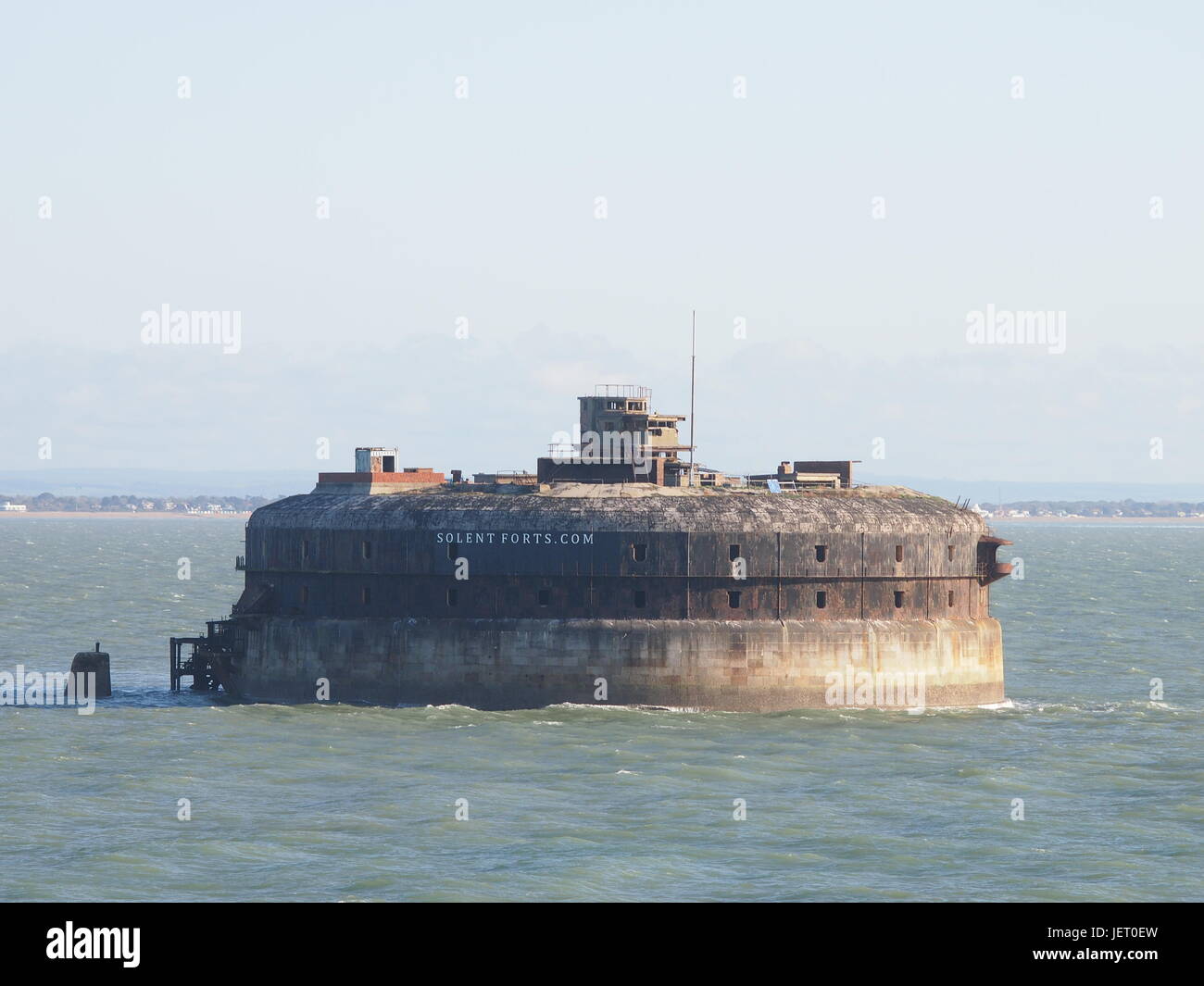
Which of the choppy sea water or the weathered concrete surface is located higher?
the weathered concrete surface

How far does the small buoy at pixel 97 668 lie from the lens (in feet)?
237

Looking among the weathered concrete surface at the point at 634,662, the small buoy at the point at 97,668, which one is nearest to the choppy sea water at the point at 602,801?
the weathered concrete surface at the point at 634,662

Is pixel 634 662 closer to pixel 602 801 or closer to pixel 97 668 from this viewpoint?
pixel 602 801

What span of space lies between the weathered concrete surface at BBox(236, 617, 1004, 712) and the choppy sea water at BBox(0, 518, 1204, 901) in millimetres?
939

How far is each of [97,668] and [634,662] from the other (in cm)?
2112

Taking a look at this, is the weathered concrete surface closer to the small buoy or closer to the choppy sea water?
the choppy sea water

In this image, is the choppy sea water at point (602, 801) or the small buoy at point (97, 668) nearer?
the choppy sea water at point (602, 801)

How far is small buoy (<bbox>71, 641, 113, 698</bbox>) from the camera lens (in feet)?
237

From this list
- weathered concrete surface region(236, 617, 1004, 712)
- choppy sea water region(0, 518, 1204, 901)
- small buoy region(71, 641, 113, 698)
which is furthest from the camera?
small buoy region(71, 641, 113, 698)

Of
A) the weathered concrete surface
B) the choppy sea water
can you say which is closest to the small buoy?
the choppy sea water

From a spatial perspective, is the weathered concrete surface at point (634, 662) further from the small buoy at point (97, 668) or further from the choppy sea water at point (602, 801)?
the small buoy at point (97, 668)

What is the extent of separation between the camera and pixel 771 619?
66.7 metres

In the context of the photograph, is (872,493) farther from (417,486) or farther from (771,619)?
(417,486)

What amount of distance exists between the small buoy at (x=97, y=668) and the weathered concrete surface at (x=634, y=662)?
8454 mm
